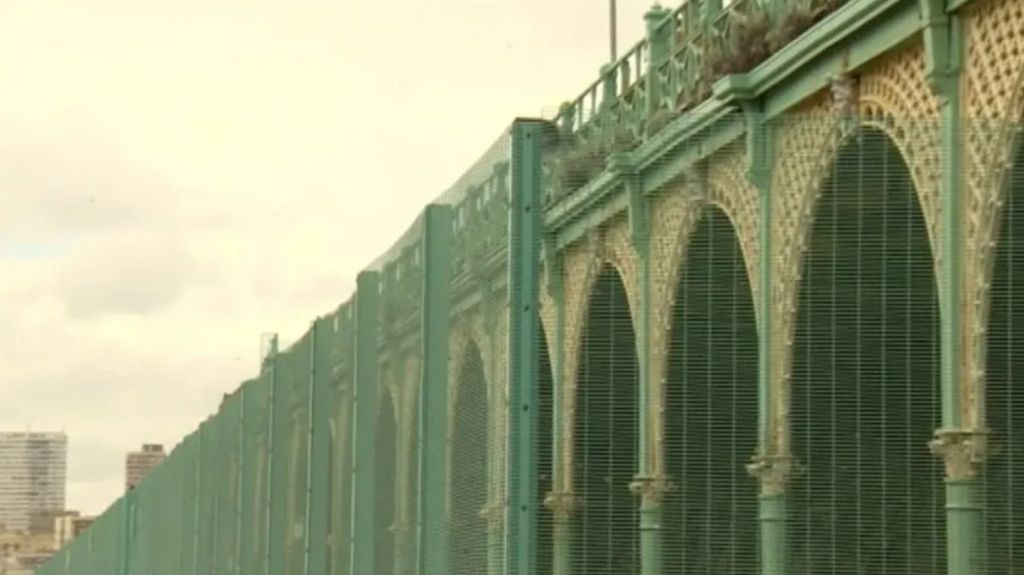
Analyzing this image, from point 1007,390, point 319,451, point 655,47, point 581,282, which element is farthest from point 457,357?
point 655,47

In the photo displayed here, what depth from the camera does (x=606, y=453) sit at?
13641mm

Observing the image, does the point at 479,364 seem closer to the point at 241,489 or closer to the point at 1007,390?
the point at 1007,390

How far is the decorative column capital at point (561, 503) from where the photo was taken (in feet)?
41.2

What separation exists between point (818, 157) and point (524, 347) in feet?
4.95

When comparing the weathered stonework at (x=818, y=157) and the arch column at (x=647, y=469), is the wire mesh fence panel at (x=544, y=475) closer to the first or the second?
the arch column at (x=647, y=469)

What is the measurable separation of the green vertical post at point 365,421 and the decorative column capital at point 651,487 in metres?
3.95

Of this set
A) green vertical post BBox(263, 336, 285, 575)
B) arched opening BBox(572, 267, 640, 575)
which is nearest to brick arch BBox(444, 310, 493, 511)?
arched opening BBox(572, 267, 640, 575)

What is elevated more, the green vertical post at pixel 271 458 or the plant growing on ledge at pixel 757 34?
the plant growing on ledge at pixel 757 34

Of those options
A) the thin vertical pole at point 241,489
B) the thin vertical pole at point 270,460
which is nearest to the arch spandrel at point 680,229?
the thin vertical pole at point 270,460

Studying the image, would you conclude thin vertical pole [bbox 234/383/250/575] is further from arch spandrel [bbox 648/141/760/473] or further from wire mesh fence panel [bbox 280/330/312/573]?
arch spandrel [bbox 648/141/760/473]

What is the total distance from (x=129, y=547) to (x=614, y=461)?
31.5 m

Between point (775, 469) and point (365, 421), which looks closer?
point (775, 469)

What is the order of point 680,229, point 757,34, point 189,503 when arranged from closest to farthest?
point 680,229 → point 757,34 → point 189,503

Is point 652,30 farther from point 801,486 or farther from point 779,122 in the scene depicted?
point 801,486
